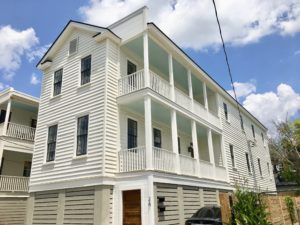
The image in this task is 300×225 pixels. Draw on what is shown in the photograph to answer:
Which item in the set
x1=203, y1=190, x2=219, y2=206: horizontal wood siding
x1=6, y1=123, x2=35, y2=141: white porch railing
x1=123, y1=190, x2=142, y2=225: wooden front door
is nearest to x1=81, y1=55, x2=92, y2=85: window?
x1=123, y1=190, x2=142, y2=225: wooden front door

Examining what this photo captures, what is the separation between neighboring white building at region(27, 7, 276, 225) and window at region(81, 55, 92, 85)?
61 millimetres

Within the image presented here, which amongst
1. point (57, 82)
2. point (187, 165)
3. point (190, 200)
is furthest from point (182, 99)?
point (57, 82)

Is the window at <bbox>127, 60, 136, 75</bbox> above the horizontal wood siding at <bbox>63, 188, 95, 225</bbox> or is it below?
above

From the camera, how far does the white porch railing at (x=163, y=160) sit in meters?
11.4

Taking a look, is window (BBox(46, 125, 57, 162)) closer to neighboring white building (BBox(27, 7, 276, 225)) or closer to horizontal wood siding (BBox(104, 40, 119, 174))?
neighboring white building (BBox(27, 7, 276, 225))

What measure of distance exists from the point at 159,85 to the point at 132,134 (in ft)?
Answer: 9.50

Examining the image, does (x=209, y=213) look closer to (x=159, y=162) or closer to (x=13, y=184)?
(x=159, y=162)

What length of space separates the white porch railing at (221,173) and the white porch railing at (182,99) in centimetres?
481

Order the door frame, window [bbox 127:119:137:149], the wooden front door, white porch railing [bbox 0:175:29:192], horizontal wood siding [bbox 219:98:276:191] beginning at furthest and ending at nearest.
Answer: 1. horizontal wood siding [bbox 219:98:276:191]
2. white porch railing [bbox 0:175:29:192]
3. window [bbox 127:119:137:149]
4. the wooden front door
5. the door frame

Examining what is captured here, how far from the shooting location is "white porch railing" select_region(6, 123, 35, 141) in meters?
18.3

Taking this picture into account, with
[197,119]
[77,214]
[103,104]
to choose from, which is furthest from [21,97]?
[197,119]

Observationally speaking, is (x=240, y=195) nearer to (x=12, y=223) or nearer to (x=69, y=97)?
(x=69, y=97)

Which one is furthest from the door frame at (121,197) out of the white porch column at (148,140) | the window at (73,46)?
the window at (73,46)

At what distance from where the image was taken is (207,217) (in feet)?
34.5
